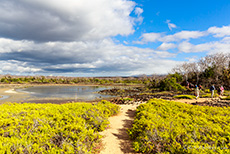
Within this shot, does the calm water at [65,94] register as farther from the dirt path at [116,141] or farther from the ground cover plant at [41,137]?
the ground cover plant at [41,137]

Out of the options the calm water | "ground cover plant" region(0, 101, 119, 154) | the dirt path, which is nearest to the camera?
"ground cover plant" region(0, 101, 119, 154)

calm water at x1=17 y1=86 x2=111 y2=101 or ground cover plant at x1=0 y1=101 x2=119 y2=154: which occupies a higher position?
ground cover plant at x1=0 y1=101 x2=119 y2=154

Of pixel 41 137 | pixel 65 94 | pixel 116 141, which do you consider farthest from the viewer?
pixel 65 94

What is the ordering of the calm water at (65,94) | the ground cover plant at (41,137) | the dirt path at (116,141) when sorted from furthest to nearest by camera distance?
the calm water at (65,94) → the dirt path at (116,141) → the ground cover plant at (41,137)

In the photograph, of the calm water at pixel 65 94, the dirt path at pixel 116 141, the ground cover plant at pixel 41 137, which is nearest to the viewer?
the ground cover plant at pixel 41 137

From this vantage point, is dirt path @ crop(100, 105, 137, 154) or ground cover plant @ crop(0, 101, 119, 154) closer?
ground cover plant @ crop(0, 101, 119, 154)

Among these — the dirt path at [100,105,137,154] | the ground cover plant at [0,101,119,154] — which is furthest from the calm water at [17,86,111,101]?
the ground cover plant at [0,101,119,154]

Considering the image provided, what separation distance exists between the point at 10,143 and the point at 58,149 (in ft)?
4.75

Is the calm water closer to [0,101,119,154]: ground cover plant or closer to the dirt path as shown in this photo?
the dirt path

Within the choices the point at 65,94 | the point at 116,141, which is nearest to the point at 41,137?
the point at 116,141

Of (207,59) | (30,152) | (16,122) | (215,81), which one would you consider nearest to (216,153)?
(30,152)

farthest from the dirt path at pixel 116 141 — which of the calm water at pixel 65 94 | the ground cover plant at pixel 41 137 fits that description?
the calm water at pixel 65 94

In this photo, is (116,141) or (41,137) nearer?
(41,137)

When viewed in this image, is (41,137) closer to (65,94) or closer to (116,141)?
(116,141)
